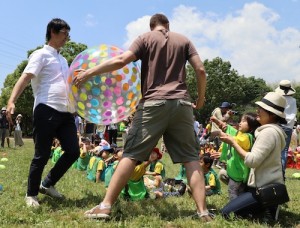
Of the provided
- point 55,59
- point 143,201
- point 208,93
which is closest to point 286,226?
point 143,201

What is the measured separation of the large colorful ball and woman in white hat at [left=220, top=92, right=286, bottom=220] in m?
1.18

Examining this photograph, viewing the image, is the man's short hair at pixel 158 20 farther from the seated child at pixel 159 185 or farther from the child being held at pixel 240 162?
the seated child at pixel 159 185

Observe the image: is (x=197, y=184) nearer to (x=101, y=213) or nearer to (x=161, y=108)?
(x=161, y=108)

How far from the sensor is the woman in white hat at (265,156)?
3691 millimetres

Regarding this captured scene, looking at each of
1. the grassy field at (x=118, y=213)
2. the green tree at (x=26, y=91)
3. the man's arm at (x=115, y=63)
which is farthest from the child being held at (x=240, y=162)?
the green tree at (x=26, y=91)

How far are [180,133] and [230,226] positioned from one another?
981mm

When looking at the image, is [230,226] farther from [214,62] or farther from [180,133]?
[214,62]

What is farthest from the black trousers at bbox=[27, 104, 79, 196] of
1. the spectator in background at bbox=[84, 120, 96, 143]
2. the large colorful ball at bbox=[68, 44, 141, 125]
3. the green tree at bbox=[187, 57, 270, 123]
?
the green tree at bbox=[187, 57, 270, 123]

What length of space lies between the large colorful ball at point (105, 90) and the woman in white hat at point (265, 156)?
118 centimetres

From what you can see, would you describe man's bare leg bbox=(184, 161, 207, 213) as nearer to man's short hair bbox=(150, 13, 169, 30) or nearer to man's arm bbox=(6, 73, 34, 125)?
man's short hair bbox=(150, 13, 169, 30)

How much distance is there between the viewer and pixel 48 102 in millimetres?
4188

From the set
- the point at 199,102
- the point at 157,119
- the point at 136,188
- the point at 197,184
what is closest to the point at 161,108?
the point at 157,119

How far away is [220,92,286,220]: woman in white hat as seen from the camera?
369cm

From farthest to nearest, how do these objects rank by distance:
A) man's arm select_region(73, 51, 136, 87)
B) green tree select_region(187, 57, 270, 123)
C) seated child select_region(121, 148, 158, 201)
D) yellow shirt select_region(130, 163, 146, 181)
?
green tree select_region(187, 57, 270, 123)
yellow shirt select_region(130, 163, 146, 181)
seated child select_region(121, 148, 158, 201)
man's arm select_region(73, 51, 136, 87)
